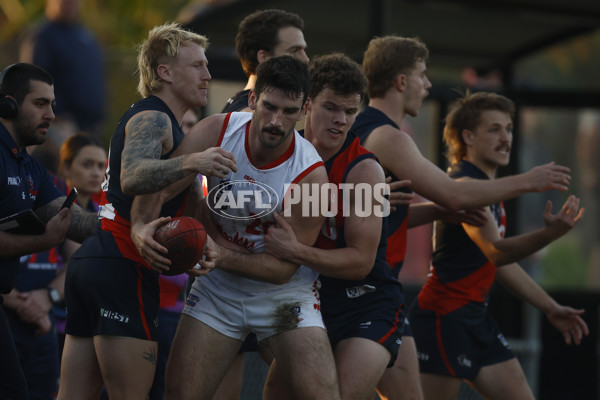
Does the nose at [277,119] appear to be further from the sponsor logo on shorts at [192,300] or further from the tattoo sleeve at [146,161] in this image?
the sponsor logo on shorts at [192,300]

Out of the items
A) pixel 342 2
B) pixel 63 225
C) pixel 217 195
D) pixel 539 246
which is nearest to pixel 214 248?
pixel 217 195

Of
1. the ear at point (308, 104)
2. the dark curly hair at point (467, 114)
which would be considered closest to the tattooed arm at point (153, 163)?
the ear at point (308, 104)

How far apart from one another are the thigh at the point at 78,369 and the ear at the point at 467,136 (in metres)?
3.14

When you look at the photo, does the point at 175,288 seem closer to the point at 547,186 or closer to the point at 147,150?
the point at 147,150

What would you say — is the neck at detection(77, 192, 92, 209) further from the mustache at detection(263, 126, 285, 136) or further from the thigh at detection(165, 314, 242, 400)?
the mustache at detection(263, 126, 285, 136)

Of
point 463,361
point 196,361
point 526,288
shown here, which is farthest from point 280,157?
point 526,288

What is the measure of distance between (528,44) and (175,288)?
6.67 metres

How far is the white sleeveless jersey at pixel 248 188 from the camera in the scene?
4.45 m

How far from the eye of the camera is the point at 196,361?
4.43 m

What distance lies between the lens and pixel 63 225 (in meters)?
4.74

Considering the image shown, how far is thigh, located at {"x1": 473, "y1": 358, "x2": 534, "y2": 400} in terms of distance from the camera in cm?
573

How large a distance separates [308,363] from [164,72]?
182 centimetres

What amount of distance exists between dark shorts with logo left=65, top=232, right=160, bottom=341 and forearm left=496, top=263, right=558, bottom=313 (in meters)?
2.97

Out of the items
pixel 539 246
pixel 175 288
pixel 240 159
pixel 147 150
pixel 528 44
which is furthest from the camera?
pixel 528 44
